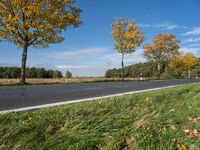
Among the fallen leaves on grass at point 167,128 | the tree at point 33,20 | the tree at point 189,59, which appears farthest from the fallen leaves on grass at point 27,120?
the tree at point 189,59

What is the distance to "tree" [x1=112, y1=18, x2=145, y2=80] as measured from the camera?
100 feet

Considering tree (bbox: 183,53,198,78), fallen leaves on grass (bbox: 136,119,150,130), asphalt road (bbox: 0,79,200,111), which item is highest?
tree (bbox: 183,53,198,78)

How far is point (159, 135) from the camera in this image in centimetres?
356

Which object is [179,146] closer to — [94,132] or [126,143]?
[126,143]

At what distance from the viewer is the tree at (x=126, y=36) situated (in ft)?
100

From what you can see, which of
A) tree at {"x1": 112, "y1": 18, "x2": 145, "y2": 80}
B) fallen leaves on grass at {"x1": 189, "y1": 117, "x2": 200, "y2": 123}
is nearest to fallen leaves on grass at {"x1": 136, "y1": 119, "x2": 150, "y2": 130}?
fallen leaves on grass at {"x1": 189, "y1": 117, "x2": 200, "y2": 123}

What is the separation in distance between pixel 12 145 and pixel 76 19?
1750 centimetres

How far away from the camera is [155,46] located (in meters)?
46.9

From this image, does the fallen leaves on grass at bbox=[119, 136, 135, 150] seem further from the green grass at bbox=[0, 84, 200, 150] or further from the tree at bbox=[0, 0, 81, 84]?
the tree at bbox=[0, 0, 81, 84]

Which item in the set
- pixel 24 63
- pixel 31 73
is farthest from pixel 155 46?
pixel 31 73

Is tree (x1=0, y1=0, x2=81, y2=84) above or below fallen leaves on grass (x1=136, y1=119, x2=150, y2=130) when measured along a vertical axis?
above

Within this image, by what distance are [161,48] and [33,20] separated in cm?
3389

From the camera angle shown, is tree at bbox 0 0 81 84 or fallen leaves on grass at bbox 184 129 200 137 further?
tree at bbox 0 0 81 84

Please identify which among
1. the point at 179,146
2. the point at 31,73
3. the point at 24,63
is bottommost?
the point at 179,146
